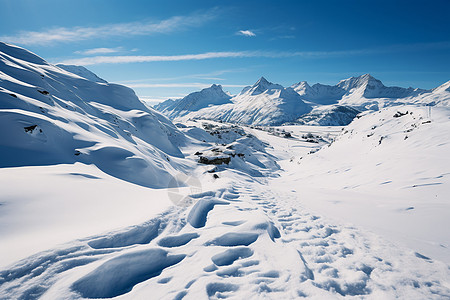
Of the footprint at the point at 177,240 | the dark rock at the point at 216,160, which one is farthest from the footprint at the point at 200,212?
the dark rock at the point at 216,160

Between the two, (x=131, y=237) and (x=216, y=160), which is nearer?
(x=131, y=237)

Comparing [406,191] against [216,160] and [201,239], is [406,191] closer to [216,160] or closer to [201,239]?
[201,239]

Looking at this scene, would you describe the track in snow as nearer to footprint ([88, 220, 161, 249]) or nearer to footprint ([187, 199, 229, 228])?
footprint ([88, 220, 161, 249])

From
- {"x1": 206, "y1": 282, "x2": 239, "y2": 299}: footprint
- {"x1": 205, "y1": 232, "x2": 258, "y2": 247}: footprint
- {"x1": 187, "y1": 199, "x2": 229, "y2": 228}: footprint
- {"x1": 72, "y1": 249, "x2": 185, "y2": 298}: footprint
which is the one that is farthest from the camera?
{"x1": 187, "y1": 199, "x2": 229, "y2": 228}: footprint

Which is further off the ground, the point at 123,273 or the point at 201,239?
the point at 123,273

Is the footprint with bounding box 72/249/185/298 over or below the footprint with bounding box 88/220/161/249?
below

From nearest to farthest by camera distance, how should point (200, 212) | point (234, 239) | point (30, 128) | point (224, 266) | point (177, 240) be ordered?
point (224, 266)
point (177, 240)
point (234, 239)
point (200, 212)
point (30, 128)

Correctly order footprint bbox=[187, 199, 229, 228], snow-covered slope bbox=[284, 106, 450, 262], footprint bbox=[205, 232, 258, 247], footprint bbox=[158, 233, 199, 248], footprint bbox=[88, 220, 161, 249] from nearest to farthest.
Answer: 1. footprint bbox=[88, 220, 161, 249]
2. footprint bbox=[158, 233, 199, 248]
3. footprint bbox=[205, 232, 258, 247]
4. snow-covered slope bbox=[284, 106, 450, 262]
5. footprint bbox=[187, 199, 229, 228]

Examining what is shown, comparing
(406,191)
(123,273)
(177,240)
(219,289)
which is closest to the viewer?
(219,289)

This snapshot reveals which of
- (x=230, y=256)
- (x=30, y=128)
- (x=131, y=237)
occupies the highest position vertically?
(x=30, y=128)

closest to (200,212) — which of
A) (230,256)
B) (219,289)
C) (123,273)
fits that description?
(230,256)

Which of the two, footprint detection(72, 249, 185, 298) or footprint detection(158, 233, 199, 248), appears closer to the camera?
footprint detection(72, 249, 185, 298)

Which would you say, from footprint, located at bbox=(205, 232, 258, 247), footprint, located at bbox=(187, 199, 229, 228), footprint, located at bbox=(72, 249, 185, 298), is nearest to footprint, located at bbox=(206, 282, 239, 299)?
footprint, located at bbox=(72, 249, 185, 298)

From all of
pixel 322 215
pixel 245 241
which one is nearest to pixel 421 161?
pixel 322 215
